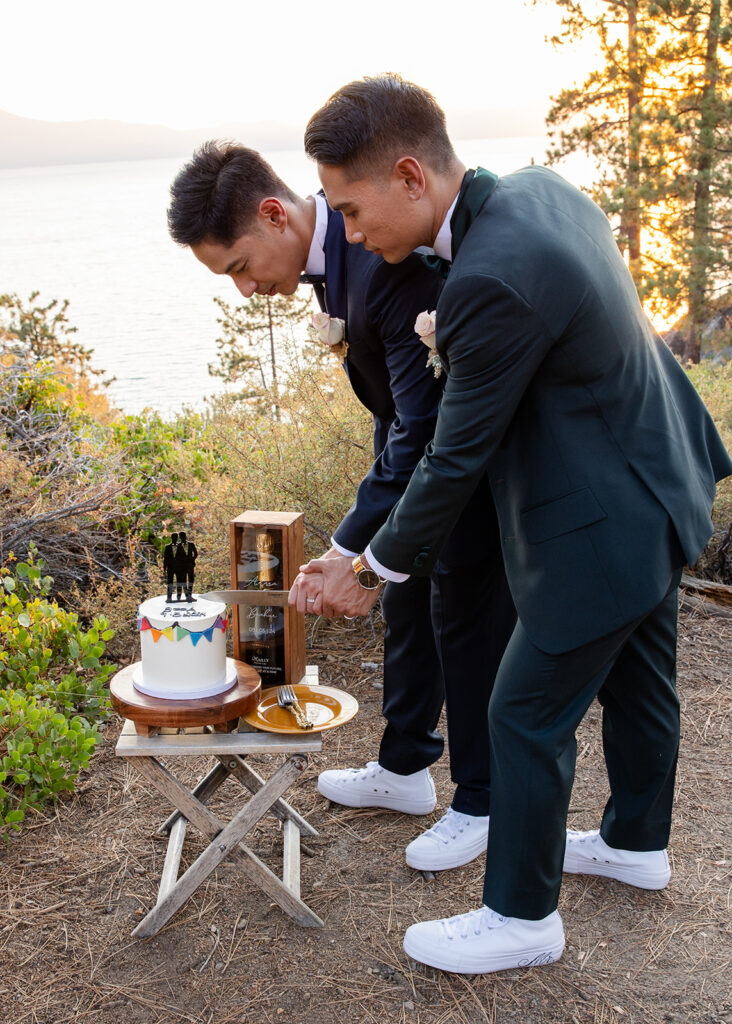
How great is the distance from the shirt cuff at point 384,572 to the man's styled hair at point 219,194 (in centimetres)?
93

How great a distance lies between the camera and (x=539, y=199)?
6.29ft

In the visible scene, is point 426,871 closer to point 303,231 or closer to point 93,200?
point 303,231

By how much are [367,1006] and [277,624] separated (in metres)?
1.00

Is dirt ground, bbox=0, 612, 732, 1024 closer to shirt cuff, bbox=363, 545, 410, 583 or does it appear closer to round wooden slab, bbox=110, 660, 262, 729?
round wooden slab, bbox=110, 660, 262, 729

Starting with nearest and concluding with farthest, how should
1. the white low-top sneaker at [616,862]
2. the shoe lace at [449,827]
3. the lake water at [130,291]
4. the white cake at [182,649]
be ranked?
1. the white cake at [182,649]
2. the white low-top sneaker at [616,862]
3. the shoe lace at [449,827]
4. the lake water at [130,291]

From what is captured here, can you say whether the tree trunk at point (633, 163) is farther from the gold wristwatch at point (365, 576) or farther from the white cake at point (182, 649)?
the white cake at point (182, 649)

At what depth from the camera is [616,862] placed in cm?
269

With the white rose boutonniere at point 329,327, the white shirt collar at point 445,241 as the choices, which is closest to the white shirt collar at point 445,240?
the white shirt collar at point 445,241

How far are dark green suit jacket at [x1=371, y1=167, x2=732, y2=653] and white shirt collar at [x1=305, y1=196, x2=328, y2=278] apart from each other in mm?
687

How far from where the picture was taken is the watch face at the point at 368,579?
2.36m

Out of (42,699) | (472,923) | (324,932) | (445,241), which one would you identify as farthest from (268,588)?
(42,699)

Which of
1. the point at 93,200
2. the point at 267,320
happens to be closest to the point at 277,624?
the point at 267,320

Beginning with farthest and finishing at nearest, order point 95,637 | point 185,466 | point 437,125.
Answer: point 185,466, point 95,637, point 437,125

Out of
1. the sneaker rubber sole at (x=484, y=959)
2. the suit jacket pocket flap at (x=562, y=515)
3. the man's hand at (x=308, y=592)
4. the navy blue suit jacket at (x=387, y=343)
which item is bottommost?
the sneaker rubber sole at (x=484, y=959)
